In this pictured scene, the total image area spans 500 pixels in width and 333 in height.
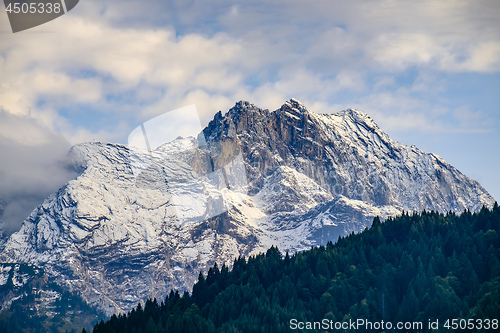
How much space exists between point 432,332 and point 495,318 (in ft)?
53.6

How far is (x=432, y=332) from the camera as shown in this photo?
196875mm

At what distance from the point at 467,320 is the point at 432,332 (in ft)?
30.6

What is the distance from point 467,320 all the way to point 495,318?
7252 millimetres

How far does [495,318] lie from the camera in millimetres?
189000

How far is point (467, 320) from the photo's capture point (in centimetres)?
19350
